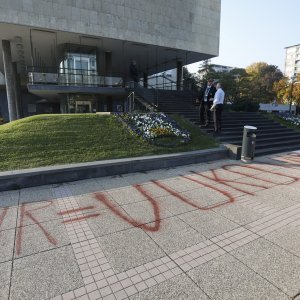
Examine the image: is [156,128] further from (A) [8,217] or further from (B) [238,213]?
(A) [8,217]

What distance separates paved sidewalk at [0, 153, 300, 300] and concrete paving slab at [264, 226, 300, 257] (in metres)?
0.02

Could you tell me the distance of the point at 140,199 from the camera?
17.5 ft

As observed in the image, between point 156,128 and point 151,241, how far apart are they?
257 inches

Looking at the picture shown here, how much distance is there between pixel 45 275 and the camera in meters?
2.93

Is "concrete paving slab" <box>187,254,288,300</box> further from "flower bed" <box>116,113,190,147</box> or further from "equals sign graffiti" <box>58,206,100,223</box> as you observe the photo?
"flower bed" <box>116,113,190,147</box>

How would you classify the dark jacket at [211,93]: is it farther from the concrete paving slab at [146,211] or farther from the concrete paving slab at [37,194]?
the concrete paving slab at [37,194]

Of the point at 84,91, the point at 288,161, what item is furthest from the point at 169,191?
the point at 84,91

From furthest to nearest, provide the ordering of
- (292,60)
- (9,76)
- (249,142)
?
(292,60) → (9,76) → (249,142)

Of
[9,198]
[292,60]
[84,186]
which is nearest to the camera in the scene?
[9,198]

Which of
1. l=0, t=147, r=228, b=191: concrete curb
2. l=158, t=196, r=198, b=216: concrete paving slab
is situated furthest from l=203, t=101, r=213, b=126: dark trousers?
l=158, t=196, r=198, b=216: concrete paving slab

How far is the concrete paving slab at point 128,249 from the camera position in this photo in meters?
3.18

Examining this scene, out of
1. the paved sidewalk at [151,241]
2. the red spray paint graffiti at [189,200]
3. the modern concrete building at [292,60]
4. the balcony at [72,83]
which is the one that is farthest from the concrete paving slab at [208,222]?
the modern concrete building at [292,60]

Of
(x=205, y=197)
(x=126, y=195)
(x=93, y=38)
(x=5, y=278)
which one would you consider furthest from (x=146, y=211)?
(x=93, y=38)

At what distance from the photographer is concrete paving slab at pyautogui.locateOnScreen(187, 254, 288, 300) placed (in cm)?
262
